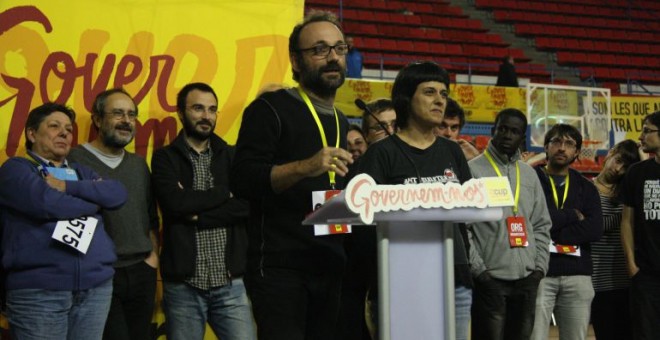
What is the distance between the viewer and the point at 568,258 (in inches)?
197

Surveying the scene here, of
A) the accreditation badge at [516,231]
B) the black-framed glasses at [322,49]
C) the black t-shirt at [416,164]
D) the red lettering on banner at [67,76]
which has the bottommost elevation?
the accreditation badge at [516,231]

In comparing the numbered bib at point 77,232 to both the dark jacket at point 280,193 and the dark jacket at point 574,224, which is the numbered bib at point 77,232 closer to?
the dark jacket at point 280,193

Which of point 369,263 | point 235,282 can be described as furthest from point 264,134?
point 235,282

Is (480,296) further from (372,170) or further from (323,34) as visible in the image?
(323,34)

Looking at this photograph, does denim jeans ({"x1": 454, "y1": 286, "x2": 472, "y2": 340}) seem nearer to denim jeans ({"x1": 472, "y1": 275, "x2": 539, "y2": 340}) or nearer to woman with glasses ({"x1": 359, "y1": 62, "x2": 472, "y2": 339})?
woman with glasses ({"x1": 359, "y1": 62, "x2": 472, "y2": 339})

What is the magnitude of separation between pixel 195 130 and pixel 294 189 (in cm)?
175

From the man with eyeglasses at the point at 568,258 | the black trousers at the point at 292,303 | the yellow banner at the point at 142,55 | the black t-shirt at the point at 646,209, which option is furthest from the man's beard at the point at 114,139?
the black t-shirt at the point at 646,209

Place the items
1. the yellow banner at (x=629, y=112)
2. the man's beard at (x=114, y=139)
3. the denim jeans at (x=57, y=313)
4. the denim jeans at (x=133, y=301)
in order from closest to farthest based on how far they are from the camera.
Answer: the denim jeans at (x=57, y=313) < the denim jeans at (x=133, y=301) < the man's beard at (x=114, y=139) < the yellow banner at (x=629, y=112)

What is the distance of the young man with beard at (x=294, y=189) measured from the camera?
2.62 meters

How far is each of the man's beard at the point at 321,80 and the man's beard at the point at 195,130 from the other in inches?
63.9

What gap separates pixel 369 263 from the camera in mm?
3941

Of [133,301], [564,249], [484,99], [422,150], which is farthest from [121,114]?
[484,99]

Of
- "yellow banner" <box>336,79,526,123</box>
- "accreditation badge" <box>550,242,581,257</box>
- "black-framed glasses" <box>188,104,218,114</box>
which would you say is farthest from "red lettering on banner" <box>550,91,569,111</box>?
"black-framed glasses" <box>188,104,218,114</box>

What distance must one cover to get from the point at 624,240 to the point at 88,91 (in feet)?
10.7
